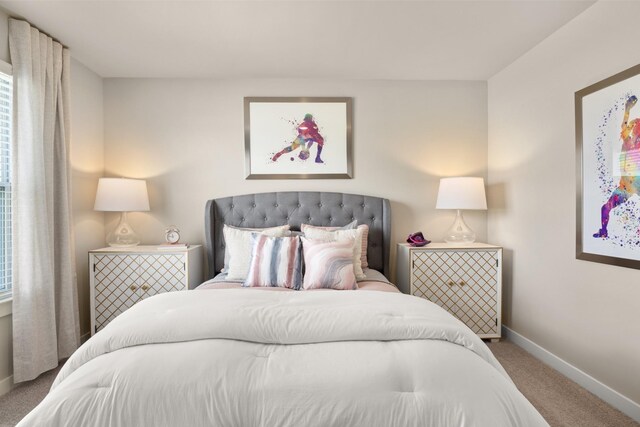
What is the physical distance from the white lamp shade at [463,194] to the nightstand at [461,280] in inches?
15.1

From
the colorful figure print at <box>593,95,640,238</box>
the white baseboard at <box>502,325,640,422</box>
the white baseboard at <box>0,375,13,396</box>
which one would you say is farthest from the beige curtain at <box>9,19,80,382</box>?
the colorful figure print at <box>593,95,640,238</box>

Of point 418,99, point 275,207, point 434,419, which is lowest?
point 434,419

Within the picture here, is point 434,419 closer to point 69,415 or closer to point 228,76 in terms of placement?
point 69,415

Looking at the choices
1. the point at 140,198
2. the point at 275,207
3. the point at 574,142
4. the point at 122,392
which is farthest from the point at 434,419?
the point at 140,198

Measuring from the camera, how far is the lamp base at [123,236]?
3.25m

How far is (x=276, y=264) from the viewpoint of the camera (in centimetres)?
257

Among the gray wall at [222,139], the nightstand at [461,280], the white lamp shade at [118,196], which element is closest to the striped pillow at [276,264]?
the gray wall at [222,139]

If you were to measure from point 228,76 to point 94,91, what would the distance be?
4.10 ft

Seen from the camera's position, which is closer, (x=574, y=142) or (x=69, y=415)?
(x=69, y=415)

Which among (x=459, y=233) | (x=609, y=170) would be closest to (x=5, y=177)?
(x=459, y=233)

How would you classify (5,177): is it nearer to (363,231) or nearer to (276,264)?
(276,264)

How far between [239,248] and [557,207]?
8.07 ft

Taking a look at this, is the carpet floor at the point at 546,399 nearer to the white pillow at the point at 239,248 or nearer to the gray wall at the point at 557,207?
the gray wall at the point at 557,207

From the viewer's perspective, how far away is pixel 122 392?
1146 millimetres
